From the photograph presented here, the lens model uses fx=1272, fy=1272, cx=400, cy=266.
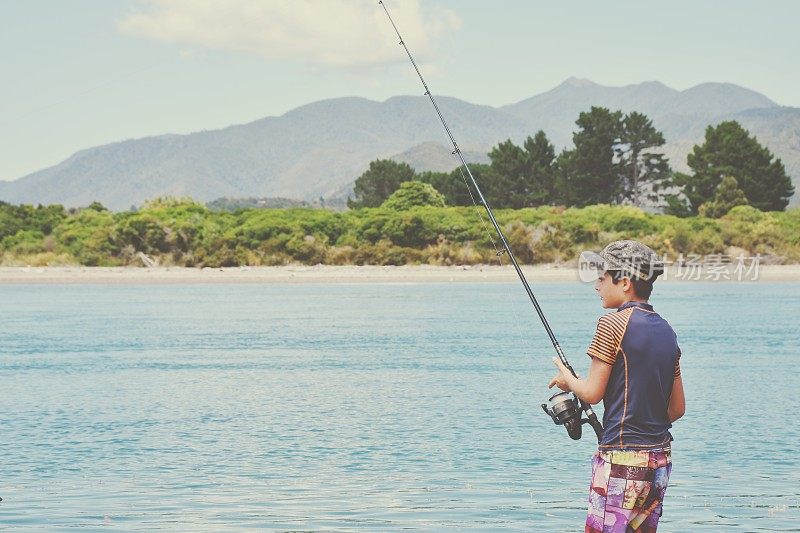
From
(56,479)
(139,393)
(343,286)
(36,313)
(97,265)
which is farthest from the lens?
(97,265)

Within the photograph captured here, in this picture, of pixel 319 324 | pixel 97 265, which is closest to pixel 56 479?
pixel 319 324

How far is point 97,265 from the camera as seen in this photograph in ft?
181

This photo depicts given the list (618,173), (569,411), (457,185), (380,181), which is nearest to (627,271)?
(569,411)

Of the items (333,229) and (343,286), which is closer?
(343,286)

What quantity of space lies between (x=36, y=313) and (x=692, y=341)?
19703mm

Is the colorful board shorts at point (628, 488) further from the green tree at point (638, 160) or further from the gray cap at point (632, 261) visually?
the green tree at point (638, 160)

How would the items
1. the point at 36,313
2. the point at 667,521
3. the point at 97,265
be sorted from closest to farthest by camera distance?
the point at 667,521 < the point at 36,313 < the point at 97,265

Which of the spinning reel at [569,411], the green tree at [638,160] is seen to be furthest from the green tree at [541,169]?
the spinning reel at [569,411]

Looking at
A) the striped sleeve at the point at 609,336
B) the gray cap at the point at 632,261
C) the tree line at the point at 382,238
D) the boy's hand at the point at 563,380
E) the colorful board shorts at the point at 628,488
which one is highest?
the tree line at the point at 382,238

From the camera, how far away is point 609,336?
4812 millimetres

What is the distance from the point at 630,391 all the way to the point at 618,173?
241 ft

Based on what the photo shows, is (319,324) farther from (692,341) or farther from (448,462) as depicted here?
(448,462)

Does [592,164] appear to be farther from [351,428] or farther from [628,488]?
[628,488]

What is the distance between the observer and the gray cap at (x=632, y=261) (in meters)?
4.90
